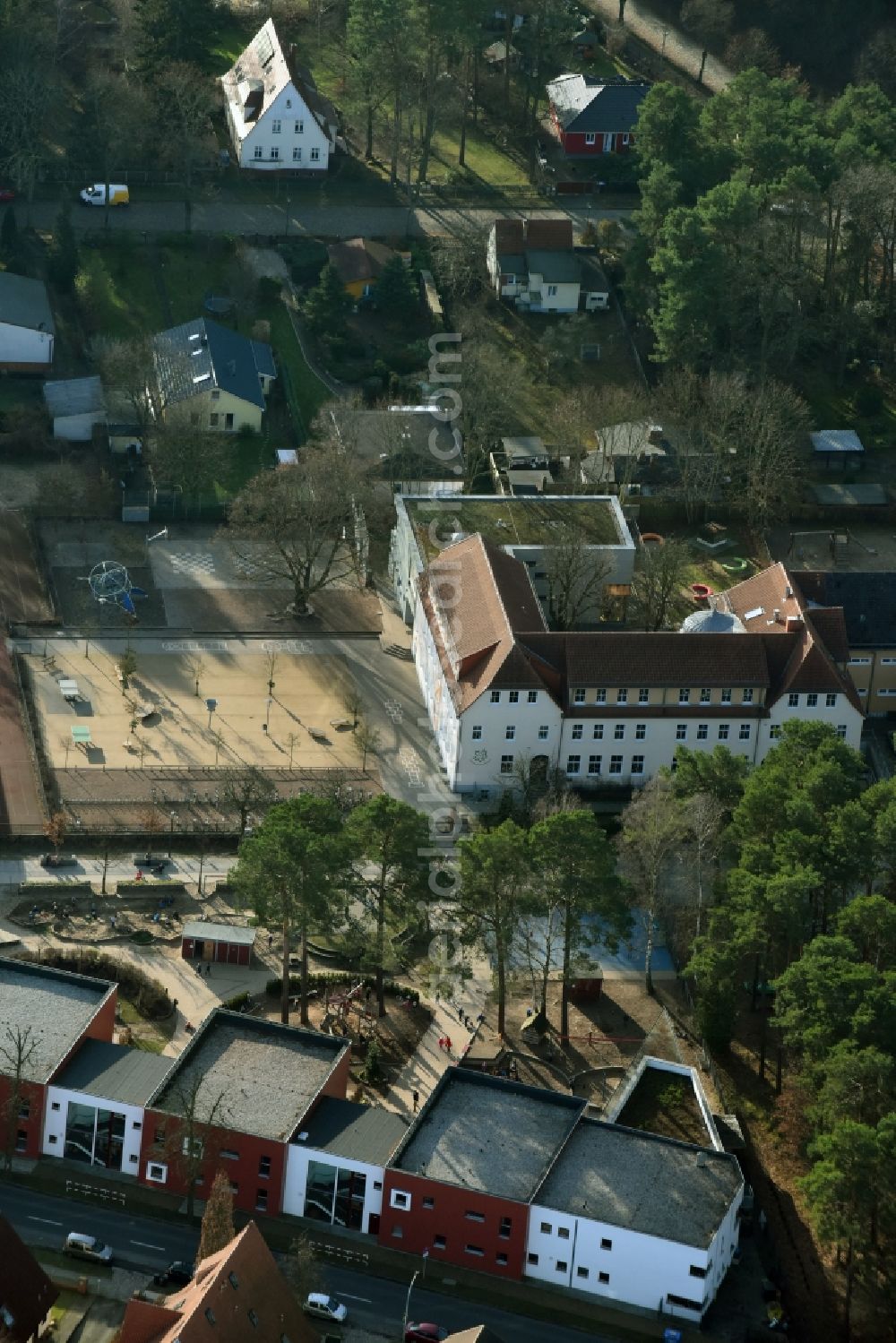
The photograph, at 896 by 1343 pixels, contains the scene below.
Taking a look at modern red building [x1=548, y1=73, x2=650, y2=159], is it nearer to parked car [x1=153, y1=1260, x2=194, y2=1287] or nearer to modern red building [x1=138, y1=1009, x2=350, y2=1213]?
modern red building [x1=138, y1=1009, x2=350, y2=1213]

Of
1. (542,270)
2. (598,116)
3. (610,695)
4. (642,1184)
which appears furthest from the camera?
(598,116)

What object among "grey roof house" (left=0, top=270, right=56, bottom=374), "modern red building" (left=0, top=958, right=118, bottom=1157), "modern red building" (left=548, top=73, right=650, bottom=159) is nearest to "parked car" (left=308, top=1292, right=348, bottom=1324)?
"modern red building" (left=0, top=958, right=118, bottom=1157)

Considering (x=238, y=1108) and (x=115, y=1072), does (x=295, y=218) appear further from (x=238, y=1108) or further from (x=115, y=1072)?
(x=238, y=1108)

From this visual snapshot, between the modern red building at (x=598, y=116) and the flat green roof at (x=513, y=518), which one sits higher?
the modern red building at (x=598, y=116)

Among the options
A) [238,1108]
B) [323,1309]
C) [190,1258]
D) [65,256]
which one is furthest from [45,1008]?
[65,256]

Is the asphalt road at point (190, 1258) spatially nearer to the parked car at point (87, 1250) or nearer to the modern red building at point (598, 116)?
the parked car at point (87, 1250)

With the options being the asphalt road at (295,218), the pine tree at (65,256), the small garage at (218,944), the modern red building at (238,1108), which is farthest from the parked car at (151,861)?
the asphalt road at (295,218)
